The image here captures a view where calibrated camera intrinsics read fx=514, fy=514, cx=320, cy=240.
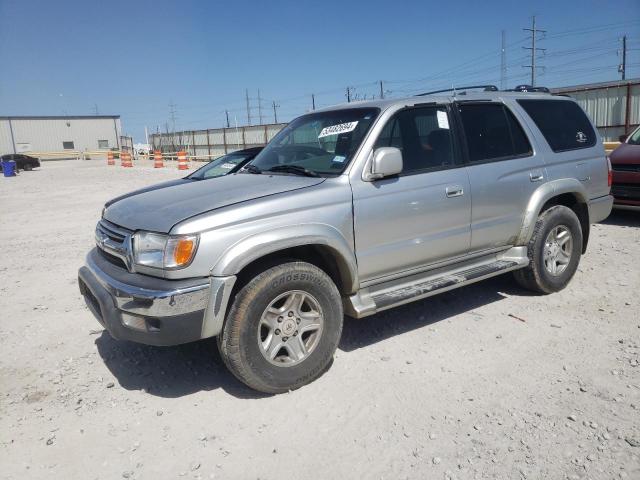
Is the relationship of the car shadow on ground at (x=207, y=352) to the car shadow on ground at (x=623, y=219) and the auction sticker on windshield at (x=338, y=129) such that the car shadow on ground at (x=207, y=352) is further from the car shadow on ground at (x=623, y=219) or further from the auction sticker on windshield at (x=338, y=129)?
the car shadow on ground at (x=623, y=219)

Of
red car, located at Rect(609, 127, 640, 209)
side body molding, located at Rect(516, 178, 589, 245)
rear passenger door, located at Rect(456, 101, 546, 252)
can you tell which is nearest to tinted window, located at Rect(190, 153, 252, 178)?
rear passenger door, located at Rect(456, 101, 546, 252)

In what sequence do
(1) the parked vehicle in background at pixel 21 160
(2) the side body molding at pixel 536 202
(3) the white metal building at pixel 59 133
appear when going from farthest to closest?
(3) the white metal building at pixel 59 133 < (1) the parked vehicle in background at pixel 21 160 < (2) the side body molding at pixel 536 202

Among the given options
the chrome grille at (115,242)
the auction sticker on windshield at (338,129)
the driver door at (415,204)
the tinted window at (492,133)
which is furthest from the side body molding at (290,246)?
the tinted window at (492,133)

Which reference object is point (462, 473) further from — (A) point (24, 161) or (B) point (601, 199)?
(A) point (24, 161)

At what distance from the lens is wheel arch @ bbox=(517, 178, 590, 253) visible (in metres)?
4.83

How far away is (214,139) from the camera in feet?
144

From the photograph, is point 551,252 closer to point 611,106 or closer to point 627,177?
point 627,177

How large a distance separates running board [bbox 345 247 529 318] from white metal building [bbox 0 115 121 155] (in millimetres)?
60801

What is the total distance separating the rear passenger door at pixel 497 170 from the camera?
4445 mm

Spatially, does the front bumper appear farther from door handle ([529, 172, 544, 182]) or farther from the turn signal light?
door handle ([529, 172, 544, 182])

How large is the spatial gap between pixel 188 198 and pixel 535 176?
3230mm

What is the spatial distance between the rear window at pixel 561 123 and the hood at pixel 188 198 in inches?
106

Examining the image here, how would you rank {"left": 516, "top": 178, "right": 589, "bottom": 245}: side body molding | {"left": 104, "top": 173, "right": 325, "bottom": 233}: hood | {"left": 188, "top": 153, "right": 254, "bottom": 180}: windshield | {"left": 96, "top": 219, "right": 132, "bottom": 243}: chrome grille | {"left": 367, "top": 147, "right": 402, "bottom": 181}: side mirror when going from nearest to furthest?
{"left": 104, "top": 173, "right": 325, "bottom": 233}: hood → {"left": 96, "top": 219, "right": 132, "bottom": 243}: chrome grille → {"left": 367, "top": 147, "right": 402, "bottom": 181}: side mirror → {"left": 516, "top": 178, "right": 589, "bottom": 245}: side body molding → {"left": 188, "top": 153, "right": 254, "bottom": 180}: windshield

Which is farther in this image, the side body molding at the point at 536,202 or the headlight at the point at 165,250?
the side body molding at the point at 536,202
